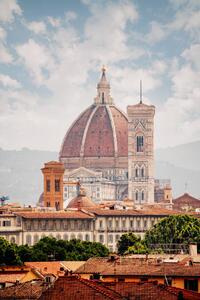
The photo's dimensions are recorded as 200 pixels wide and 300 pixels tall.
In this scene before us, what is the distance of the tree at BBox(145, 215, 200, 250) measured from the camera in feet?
473

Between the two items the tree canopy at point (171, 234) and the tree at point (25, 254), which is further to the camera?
the tree canopy at point (171, 234)

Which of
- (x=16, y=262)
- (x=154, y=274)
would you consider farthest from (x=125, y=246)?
(x=154, y=274)

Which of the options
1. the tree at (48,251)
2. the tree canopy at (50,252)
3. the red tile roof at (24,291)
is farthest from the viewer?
the tree at (48,251)

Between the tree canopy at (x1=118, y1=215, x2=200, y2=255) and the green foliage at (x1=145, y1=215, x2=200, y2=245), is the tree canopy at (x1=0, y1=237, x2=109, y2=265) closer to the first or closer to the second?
the tree canopy at (x1=118, y1=215, x2=200, y2=255)

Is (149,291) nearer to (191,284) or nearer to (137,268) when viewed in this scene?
(191,284)

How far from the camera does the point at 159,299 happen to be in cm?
5384

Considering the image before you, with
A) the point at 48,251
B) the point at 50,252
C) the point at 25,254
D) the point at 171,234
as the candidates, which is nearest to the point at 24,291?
the point at 25,254

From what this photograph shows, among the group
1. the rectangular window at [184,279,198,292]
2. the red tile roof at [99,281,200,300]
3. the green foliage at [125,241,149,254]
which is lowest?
the red tile roof at [99,281,200,300]

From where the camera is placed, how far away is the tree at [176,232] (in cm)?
14425

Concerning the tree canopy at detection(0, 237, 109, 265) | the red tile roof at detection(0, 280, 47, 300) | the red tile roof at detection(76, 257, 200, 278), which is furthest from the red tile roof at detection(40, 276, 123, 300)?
the tree canopy at detection(0, 237, 109, 265)

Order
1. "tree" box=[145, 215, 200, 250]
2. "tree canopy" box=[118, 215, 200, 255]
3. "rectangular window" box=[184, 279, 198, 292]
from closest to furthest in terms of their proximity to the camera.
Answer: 1. "rectangular window" box=[184, 279, 198, 292]
2. "tree canopy" box=[118, 215, 200, 255]
3. "tree" box=[145, 215, 200, 250]

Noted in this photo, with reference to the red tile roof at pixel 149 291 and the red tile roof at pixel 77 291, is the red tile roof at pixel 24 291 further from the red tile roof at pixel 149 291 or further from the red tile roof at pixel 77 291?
the red tile roof at pixel 149 291

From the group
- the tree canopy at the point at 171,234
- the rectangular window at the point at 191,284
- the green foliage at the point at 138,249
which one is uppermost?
the tree canopy at the point at 171,234

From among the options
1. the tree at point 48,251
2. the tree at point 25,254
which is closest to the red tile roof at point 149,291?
the tree at point 48,251
